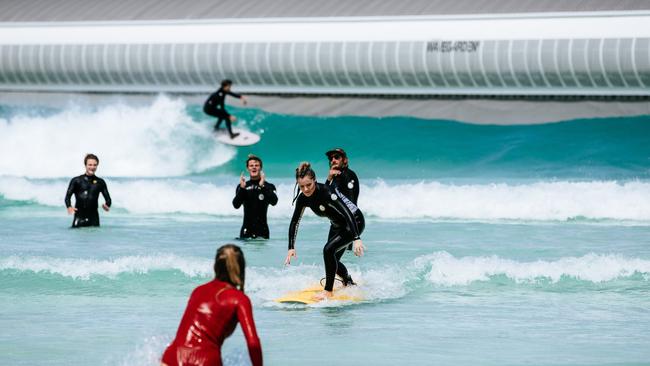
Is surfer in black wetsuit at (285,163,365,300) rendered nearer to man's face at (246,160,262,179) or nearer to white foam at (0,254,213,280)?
white foam at (0,254,213,280)

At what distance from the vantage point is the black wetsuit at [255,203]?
46.4ft

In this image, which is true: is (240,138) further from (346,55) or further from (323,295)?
(323,295)

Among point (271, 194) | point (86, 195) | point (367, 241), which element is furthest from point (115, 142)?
point (271, 194)

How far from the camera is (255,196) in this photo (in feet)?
46.6

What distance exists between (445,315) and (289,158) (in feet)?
58.6

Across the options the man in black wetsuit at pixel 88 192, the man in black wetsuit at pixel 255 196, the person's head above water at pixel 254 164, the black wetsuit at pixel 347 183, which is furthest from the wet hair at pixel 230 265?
the man in black wetsuit at pixel 88 192

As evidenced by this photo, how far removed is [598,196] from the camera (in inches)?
785

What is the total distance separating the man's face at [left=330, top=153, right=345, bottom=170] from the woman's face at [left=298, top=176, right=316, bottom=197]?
7.33ft

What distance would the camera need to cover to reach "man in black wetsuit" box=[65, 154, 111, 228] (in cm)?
1497

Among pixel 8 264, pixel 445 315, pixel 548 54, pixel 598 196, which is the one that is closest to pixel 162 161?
pixel 548 54

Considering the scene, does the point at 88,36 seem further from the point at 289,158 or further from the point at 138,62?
the point at 289,158

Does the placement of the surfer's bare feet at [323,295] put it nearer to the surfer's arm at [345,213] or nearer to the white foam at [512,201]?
the surfer's arm at [345,213]

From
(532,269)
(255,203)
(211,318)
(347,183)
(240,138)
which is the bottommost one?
(211,318)

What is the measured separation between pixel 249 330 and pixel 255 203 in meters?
8.58
